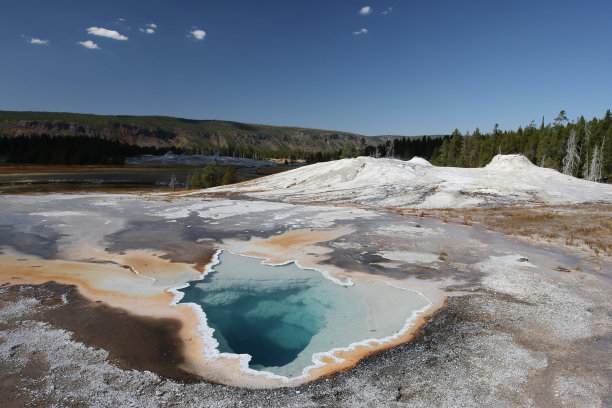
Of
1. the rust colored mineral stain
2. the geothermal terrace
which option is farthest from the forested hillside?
the rust colored mineral stain

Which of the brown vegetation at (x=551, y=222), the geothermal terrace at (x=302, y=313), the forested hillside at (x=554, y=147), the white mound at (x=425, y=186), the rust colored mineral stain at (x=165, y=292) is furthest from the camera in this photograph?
the forested hillside at (x=554, y=147)

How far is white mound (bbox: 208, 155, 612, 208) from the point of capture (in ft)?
117

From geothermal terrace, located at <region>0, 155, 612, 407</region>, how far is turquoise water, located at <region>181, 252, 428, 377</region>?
7 centimetres

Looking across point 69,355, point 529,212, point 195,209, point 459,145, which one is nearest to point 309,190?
point 195,209

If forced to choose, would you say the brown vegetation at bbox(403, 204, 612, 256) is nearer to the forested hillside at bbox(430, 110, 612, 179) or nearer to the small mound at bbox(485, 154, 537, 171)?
the small mound at bbox(485, 154, 537, 171)

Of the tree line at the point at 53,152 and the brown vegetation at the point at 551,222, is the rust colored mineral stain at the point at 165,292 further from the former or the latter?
the tree line at the point at 53,152

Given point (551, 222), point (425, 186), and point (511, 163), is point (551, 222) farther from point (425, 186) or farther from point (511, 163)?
point (511, 163)

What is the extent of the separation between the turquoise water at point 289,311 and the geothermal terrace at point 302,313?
67 millimetres

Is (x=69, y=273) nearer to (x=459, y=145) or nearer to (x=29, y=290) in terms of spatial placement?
(x=29, y=290)

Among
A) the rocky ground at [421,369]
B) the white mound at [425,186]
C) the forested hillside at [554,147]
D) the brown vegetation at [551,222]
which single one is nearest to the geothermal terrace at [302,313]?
the rocky ground at [421,369]

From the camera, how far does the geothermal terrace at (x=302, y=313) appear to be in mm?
6848

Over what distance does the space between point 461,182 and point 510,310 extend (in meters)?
32.5

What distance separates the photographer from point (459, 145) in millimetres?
97688

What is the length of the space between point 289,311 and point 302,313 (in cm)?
45
